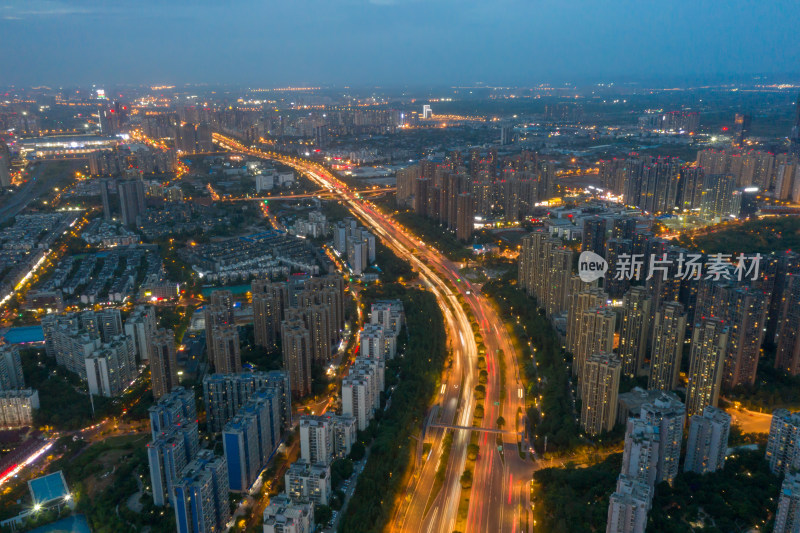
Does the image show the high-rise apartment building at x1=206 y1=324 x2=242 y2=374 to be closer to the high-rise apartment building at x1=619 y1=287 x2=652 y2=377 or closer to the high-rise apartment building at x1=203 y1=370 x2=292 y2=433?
the high-rise apartment building at x1=203 y1=370 x2=292 y2=433

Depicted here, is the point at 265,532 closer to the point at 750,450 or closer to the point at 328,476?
the point at 328,476

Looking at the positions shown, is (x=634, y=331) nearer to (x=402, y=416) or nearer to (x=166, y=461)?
(x=402, y=416)

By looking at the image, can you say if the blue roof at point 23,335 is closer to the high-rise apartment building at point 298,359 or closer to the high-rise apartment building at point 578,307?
the high-rise apartment building at point 298,359

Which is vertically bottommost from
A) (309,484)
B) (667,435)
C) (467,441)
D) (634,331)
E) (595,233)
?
(467,441)

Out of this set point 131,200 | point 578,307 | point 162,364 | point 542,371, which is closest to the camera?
point 162,364

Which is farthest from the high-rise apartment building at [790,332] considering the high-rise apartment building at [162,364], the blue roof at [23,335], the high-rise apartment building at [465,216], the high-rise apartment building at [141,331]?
the blue roof at [23,335]

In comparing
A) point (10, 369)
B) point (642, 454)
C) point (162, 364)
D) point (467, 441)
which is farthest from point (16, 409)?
point (642, 454)
